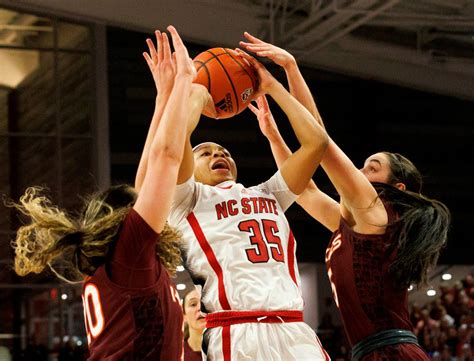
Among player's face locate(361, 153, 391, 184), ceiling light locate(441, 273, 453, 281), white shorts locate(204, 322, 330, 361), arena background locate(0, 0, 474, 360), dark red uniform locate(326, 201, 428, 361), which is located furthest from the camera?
ceiling light locate(441, 273, 453, 281)

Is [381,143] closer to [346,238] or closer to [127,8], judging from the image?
[127,8]

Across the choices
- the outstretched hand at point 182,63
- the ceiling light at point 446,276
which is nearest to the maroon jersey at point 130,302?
the outstretched hand at point 182,63

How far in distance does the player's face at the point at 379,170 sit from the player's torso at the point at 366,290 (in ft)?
1.13

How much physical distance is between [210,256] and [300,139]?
686 mm

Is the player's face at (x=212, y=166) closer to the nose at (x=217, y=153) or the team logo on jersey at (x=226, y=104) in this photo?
the nose at (x=217, y=153)

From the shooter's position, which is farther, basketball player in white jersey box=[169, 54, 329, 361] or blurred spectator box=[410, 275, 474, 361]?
blurred spectator box=[410, 275, 474, 361]

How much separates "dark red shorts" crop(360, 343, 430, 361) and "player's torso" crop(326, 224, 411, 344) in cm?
9

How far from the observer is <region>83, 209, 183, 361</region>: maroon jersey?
10.9 feet

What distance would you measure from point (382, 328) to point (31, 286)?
12360mm

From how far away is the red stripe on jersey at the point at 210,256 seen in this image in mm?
4066

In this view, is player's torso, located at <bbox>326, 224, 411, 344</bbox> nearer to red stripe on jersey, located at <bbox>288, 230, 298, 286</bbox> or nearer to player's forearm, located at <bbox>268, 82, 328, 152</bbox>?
red stripe on jersey, located at <bbox>288, 230, 298, 286</bbox>

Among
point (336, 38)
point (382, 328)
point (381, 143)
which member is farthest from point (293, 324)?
point (381, 143)

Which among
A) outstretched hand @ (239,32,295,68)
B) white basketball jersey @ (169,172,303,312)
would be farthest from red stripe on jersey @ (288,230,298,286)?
outstretched hand @ (239,32,295,68)

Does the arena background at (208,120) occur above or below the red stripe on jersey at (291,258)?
above
